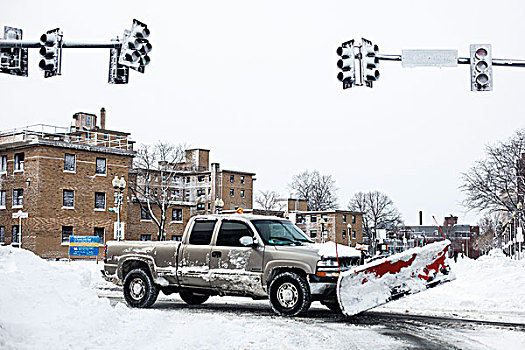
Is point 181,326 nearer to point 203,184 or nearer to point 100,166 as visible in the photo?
point 100,166

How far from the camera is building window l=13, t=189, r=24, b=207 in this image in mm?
51606

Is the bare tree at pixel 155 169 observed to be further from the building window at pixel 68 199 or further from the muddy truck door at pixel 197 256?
the muddy truck door at pixel 197 256

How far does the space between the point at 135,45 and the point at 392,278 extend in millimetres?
7357

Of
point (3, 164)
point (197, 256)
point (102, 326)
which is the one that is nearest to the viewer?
point (102, 326)

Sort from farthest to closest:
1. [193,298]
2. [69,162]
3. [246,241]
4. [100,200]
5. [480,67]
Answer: [100,200]
[69,162]
[480,67]
[193,298]
[246,241]

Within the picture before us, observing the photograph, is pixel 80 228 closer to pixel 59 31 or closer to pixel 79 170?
pixel 79 170

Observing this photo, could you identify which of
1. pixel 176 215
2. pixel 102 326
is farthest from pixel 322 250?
pixel 176 215

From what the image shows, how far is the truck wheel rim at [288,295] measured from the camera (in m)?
11.8

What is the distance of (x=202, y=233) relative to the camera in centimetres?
1344

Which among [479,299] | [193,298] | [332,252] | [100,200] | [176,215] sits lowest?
[479,299]

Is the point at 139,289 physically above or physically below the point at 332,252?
below

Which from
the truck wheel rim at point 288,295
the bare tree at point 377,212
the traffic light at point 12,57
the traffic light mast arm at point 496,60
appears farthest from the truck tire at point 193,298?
the bare tree at point 377,212

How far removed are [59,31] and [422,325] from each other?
384 inches

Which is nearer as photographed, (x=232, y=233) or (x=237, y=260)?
(x=237, y=260)
